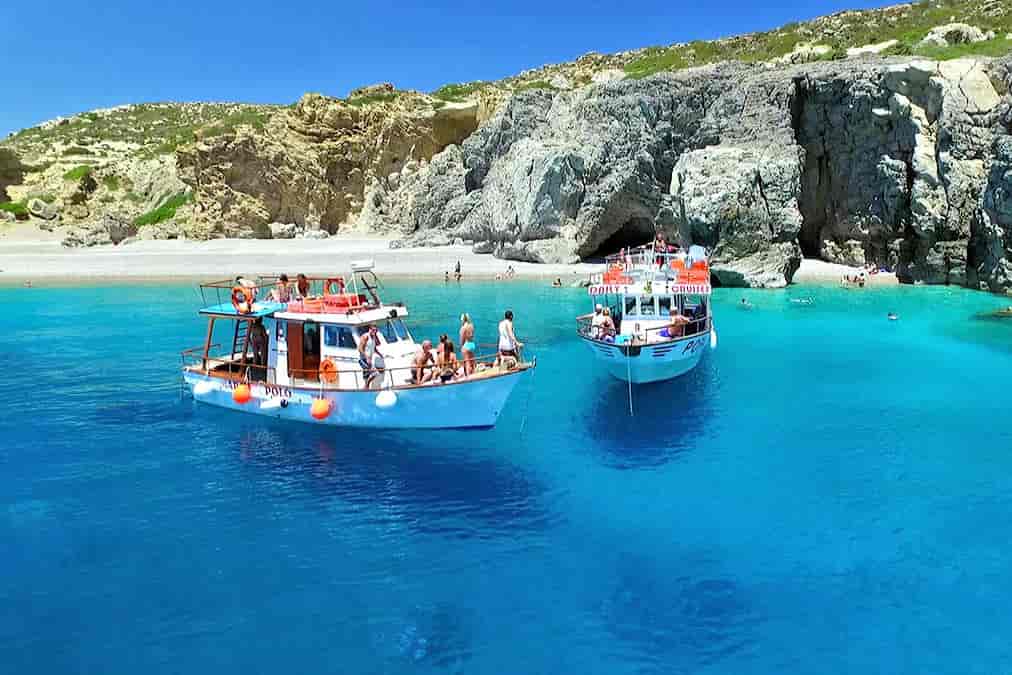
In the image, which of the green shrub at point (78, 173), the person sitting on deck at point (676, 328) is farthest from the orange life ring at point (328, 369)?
the green shrub at point (78, 173)

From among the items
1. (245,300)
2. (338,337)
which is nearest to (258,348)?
(245,300)

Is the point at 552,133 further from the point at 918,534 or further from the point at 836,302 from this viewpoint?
the point at 918,534

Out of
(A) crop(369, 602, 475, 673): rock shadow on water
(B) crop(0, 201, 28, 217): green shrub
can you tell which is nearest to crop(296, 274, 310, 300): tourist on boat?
(A) crop(369, 602, 475, 673): rock shadow on water

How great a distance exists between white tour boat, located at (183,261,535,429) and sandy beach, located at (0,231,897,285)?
114 feet

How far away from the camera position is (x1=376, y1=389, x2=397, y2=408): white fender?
17625 millimetres

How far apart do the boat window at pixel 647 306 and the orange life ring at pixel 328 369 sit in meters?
11.6

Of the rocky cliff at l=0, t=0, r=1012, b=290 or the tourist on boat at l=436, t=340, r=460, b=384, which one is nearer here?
the tourist on boat at l=436, t=340, r=460, b=384

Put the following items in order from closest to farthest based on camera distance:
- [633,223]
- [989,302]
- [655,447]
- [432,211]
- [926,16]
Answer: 1. [655,447]
2. [989,302]
3. [633,223]
4. [432,211]
5. [926,16]

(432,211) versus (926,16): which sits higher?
(926,16)

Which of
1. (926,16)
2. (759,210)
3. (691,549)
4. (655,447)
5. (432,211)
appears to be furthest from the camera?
(926,16)

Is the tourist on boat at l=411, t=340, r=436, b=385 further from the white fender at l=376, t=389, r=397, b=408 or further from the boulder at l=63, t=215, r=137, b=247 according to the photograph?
the boulder at l=63, t=215, r=137, b=247

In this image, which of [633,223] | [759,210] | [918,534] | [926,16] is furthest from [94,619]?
[926,16]

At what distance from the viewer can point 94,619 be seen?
1066 centimetres

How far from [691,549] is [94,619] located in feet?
31.5
